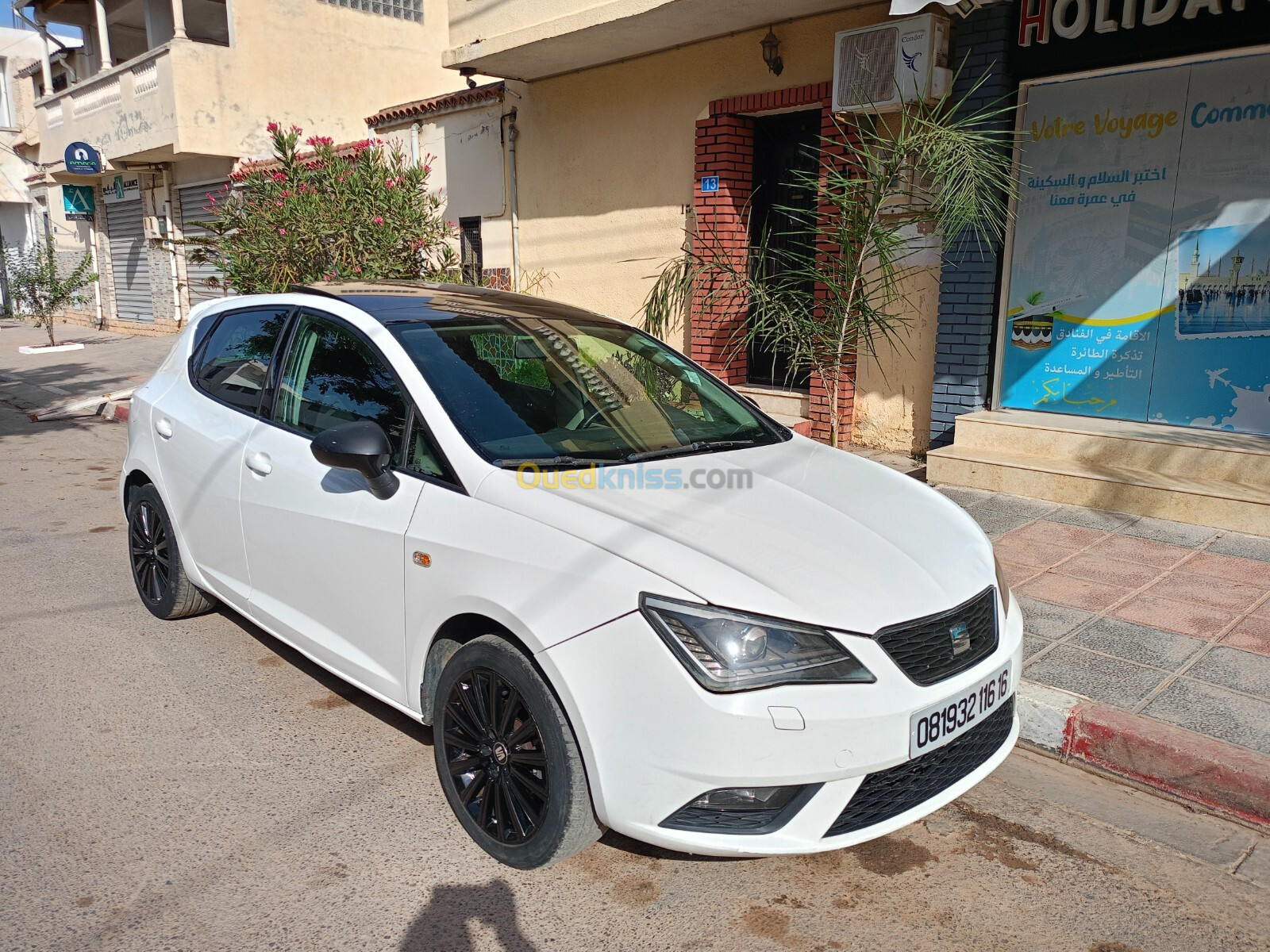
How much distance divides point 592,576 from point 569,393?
3.70 ft

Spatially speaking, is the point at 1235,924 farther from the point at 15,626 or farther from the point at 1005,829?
the point at 15,626

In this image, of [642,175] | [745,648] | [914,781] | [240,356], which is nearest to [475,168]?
[642,175]

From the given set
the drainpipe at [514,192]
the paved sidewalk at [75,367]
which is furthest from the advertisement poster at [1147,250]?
the paved sidewalk at [75,367]

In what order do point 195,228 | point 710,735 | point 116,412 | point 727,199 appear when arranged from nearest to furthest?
point 710,735 → point 727,199 → point 116,412 → point 195,228

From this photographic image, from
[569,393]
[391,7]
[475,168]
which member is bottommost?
[569,393]

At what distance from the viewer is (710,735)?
7.67ft

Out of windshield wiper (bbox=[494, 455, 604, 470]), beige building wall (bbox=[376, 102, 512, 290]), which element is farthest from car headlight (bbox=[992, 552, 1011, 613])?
beige building wall (bbox=[376, 102, 512, 290])

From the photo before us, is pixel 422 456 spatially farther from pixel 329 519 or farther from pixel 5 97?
pixel 5 97

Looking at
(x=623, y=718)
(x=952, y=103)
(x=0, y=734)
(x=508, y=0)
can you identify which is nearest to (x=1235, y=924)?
(x=623, y=718)

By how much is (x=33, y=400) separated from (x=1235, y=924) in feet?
45.8

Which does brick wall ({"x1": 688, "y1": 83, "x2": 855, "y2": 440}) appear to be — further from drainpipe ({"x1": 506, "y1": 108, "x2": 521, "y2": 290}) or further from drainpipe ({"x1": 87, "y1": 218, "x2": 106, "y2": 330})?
drainpipe ({"x1": 87, "y1": 218, "x2": 106, "y2": 330})

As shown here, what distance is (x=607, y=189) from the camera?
32.9 ft

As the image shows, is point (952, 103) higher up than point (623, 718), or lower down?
higher up

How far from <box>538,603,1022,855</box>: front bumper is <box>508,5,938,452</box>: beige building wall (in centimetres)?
569
